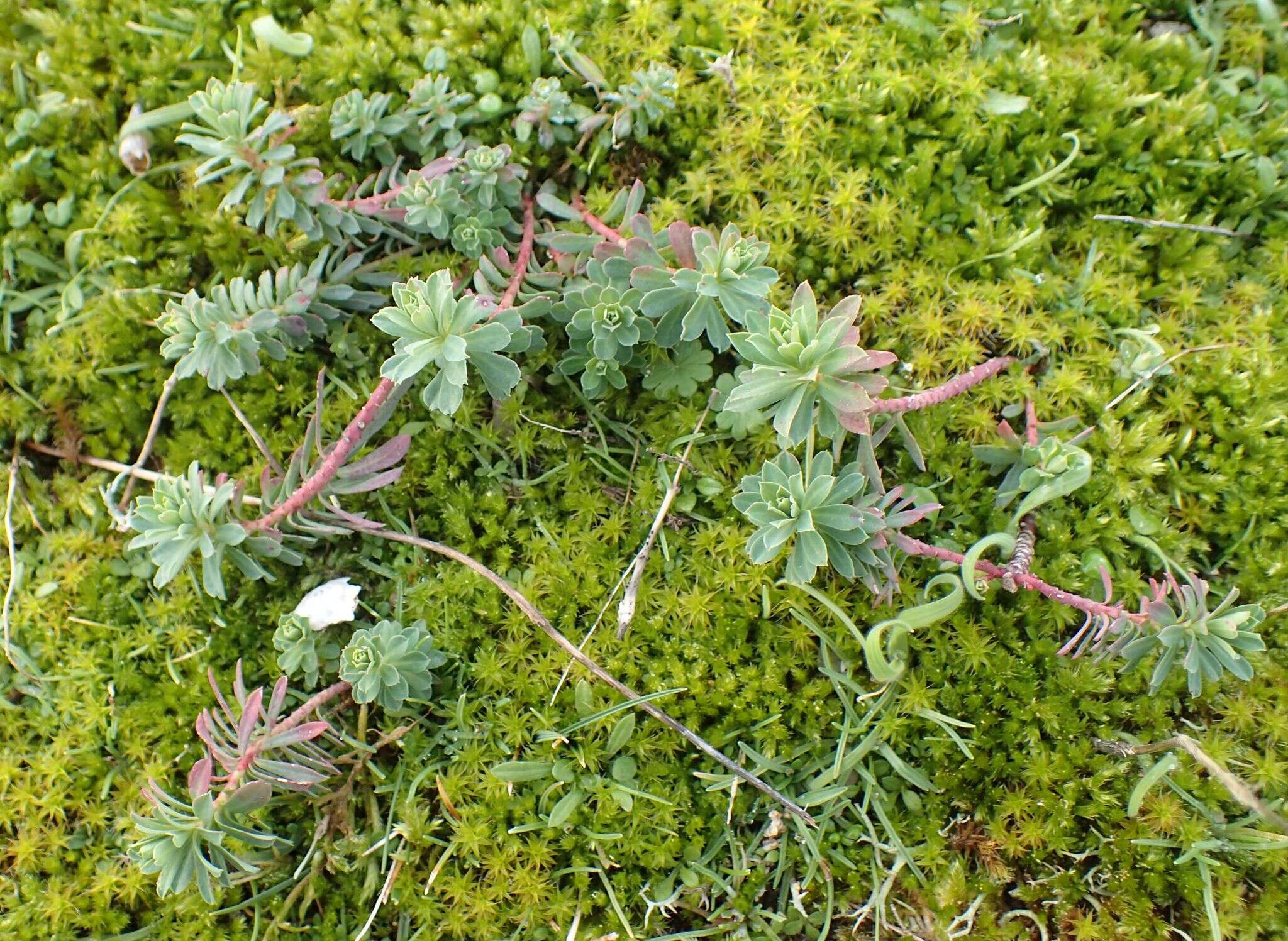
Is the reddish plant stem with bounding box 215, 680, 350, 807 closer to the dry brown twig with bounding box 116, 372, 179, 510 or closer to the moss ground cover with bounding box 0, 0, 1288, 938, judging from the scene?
the moss ground cover with bounding box 0, 0, 1288, 938

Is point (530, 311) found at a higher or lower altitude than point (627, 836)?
higher

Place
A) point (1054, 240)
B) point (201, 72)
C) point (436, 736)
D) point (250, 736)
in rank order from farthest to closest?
point (201, 72) → point (1054, 240) → point (436, 736) → point (250, 736)

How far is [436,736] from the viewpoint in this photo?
2.90m

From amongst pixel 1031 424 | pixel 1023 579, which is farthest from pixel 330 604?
pixel 1031 424

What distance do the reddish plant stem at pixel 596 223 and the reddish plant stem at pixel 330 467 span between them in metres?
0.95

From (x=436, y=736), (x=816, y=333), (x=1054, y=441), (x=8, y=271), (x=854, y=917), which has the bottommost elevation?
(x=854, y=917)


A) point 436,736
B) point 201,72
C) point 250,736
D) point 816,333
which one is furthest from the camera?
point 201,72

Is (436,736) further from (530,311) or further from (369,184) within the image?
(369,184)

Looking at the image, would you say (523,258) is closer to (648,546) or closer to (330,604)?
(648,546)

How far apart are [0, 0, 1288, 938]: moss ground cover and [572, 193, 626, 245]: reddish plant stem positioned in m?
0.15

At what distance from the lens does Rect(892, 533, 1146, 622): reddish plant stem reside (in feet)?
8.79

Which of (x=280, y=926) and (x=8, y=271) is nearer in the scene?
(x=280, y=926)

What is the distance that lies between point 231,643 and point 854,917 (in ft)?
7.48

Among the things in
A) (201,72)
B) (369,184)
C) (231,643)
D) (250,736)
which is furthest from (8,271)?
(250,736)
